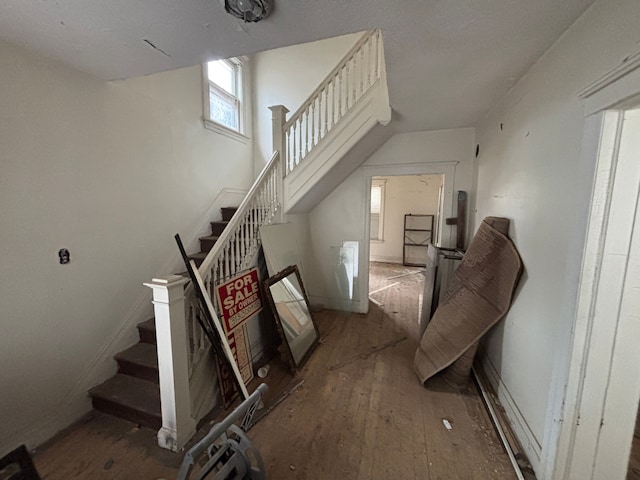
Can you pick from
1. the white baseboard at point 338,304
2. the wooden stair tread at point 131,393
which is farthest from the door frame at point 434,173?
the wooden stair tread at point 131,393

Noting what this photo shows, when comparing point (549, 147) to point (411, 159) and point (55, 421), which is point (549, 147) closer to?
point (411, 159)

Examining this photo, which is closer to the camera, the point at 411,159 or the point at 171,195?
the point at 171,195

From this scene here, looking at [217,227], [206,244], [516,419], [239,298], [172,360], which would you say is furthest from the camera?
[217,227]

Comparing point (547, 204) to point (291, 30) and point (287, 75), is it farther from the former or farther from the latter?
point (287, 75)

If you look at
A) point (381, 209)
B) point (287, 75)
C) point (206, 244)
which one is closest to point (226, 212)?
point (206, 244)

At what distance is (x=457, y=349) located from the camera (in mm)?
2053

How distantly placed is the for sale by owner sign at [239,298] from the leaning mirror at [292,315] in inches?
5.5

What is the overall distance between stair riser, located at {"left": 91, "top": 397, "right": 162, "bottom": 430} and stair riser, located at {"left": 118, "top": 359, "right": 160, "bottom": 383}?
0.70 feet

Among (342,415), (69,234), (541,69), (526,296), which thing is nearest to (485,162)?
(541,69)

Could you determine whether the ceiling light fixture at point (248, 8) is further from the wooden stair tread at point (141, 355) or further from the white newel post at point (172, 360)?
the wooden stair tread at point (141, 355)

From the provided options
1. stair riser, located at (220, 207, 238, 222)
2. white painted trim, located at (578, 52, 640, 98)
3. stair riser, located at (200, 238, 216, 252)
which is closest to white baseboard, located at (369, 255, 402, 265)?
stair riser, located at (220, 207, 238, 222)

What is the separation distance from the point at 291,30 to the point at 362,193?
237cm

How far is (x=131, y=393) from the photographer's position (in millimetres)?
1865

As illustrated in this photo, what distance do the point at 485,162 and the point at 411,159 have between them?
884mm
